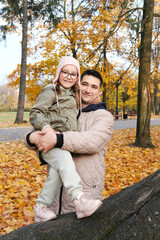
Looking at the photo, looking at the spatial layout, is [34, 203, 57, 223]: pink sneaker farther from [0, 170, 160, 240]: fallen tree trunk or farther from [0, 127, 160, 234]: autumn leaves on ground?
[0, 127, 160, 234]: autumn leaves on ground

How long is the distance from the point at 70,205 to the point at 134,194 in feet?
2.10

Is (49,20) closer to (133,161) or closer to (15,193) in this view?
(133,161)

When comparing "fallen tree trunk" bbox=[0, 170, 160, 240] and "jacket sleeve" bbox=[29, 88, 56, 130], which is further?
"jacket sleeve" bbox=[29, 88, 56, 130]

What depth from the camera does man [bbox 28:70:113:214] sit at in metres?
1.51

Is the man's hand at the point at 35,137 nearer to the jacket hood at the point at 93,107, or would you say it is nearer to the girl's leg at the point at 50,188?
the girl's leg at the point at 50,188

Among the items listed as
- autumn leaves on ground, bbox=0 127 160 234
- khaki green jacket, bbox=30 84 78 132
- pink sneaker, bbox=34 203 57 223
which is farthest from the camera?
autumn leaves on ground, bbox=0 127 160 234

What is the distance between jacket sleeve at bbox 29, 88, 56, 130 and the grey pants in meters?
0.24

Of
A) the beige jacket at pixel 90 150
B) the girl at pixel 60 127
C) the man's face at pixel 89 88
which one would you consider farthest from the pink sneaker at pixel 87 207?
the man's face at pixel 89 88

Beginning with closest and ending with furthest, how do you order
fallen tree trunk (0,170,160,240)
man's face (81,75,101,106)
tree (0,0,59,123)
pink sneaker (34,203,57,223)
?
fallen tree trunk (0,170,160,240) < pink sneaker (34,203,57,223) < man's face (81,75,101,106) < tree (0,0,59,123)

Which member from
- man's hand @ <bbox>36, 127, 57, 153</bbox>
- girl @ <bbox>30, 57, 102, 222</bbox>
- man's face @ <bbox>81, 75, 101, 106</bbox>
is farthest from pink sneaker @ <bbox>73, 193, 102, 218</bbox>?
man's face @ <bbox>81, 75, 101, 106</bbox>

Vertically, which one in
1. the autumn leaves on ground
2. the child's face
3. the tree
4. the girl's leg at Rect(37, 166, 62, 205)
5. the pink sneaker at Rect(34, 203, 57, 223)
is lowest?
the autumn leaves on ground

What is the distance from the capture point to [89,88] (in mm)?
1859

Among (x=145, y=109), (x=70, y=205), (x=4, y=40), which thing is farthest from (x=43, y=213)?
(x=4, y=40)

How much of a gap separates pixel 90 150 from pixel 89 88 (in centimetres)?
60
